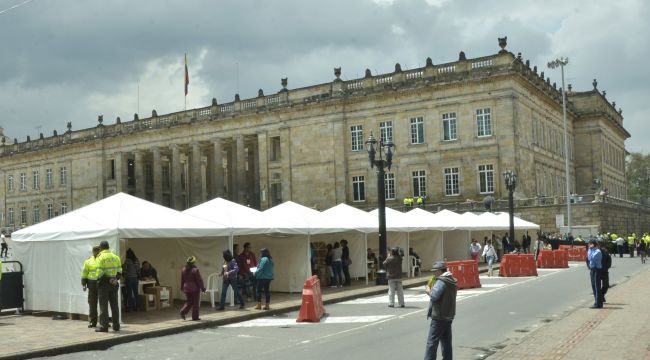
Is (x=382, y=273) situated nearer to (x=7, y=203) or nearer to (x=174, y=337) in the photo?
(x=174, y=337)

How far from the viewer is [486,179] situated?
4859 centimetres

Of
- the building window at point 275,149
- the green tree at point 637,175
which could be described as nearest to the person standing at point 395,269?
the building window at point 275,149

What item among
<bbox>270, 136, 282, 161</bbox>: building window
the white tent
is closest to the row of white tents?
the white tent

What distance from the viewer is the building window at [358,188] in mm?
53688

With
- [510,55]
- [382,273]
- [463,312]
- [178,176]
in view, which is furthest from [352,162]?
[463,312]

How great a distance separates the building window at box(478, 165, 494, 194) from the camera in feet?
159

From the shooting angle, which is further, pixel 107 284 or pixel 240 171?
pixel 240 171

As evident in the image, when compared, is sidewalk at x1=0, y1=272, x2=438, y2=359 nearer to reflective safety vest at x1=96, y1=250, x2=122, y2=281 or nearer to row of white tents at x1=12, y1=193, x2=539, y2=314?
row of white tents at x1=12, y1=193, x2=539, y2=314

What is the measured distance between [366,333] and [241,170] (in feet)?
160

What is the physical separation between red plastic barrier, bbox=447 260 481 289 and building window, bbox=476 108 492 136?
88.8 feet

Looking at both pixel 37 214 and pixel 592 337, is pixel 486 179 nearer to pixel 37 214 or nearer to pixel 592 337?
pixel 592 337

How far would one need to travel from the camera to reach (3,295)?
55.8 ft

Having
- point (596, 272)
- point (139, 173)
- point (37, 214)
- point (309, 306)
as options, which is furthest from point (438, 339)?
point (37, 214)

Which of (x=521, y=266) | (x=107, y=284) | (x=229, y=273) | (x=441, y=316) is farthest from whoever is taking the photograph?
(x=521, y=266)
